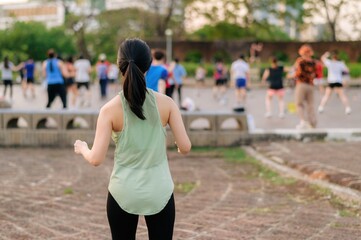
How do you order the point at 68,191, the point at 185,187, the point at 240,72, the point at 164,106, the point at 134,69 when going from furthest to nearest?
Result: the point at 240,72 → the point at 185,187 → the point at 68,191 → the point at 164,106 → the point at 134,69

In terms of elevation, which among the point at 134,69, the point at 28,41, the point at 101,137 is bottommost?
the point at 101,137

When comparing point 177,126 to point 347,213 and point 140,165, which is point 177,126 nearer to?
point 140,165

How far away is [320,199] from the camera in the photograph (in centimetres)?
662

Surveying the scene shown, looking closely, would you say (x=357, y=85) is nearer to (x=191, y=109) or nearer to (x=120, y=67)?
(x=191, y=109)

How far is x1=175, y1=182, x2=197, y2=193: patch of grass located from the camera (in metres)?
7.29

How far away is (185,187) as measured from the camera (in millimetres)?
7480

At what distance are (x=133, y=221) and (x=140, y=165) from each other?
289mm

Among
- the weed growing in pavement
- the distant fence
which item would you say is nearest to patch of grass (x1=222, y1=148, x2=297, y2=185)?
the distant fence

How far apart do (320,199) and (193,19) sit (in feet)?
149

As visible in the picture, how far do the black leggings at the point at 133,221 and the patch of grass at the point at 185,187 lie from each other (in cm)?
420

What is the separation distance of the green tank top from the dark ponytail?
50 mm

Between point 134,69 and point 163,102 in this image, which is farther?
point 163,102

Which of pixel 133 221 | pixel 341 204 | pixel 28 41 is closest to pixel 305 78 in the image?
pixel 341 204

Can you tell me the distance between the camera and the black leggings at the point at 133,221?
118 inches
